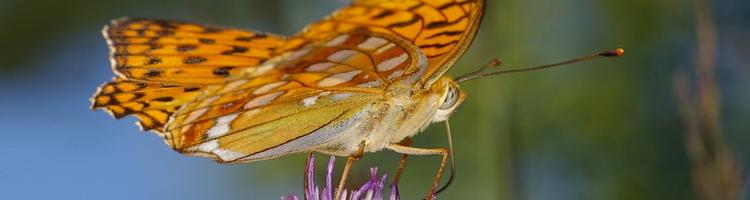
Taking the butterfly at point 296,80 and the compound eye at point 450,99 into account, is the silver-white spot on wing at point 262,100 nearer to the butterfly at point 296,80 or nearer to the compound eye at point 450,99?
the butterfly at point 296,80

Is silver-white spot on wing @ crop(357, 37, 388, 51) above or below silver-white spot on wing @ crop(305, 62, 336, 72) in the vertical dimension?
above

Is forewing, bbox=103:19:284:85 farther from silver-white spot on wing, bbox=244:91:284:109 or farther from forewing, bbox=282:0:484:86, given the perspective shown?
forewing, bbox=282:0:484:86

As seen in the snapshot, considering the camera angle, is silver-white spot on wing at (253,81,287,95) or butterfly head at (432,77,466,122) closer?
silver-white spot on wing at (253,81,287,95)

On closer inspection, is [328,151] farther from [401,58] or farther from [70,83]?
[70,83]

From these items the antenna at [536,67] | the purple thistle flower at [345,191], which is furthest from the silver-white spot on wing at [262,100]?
the antenna at [536,67]

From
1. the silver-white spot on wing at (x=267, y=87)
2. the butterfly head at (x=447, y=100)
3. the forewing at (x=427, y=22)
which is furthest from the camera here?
the butterfly head at (x=447, y=100)

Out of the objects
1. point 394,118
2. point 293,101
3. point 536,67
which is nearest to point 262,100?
point 293,101

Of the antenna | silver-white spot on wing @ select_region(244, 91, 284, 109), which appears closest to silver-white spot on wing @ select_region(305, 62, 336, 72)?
silver-white spot on wing @ select_region(244, 91, 284, 109)
